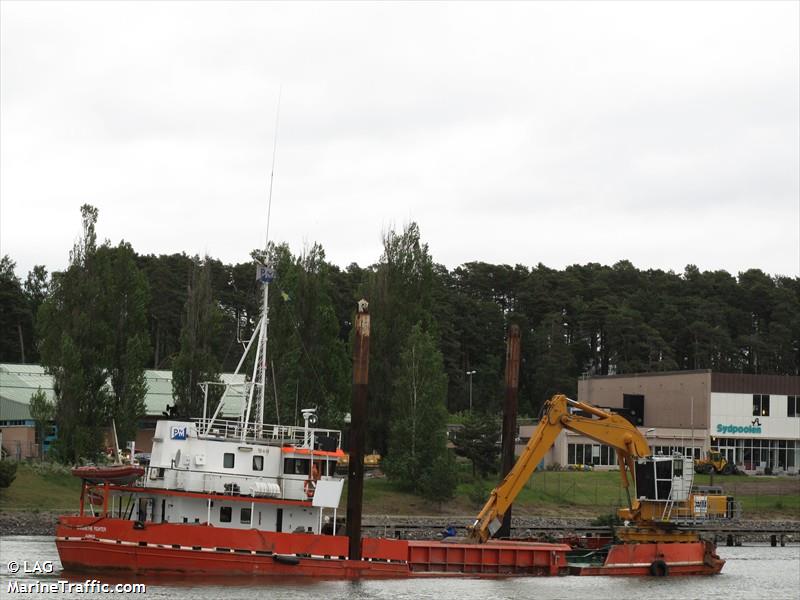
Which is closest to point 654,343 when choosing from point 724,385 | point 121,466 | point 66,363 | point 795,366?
point 795,366

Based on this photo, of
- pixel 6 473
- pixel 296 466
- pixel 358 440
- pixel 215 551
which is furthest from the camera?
pixel 6 473

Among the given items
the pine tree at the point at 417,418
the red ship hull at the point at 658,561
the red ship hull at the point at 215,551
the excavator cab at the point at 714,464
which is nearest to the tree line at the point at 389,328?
the pine tree at the point at 417,418

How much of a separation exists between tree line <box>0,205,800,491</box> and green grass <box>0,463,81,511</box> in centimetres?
178

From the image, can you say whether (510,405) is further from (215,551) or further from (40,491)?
(40,491)

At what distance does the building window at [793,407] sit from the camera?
9662 cm

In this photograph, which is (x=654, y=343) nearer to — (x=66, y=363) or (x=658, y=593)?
(x=66, y=363)

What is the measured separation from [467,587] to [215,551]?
30.5 feet

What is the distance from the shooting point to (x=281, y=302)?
253 feet

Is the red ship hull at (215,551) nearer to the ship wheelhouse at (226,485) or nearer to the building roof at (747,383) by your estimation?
the ship wheelhouse at (226,485)

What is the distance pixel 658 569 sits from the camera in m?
47.2

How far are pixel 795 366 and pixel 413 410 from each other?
73253 millimetres

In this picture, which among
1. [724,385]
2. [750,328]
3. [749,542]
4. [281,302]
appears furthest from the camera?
[750,328]

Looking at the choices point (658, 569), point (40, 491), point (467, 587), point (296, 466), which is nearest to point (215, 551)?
point (296, 466)

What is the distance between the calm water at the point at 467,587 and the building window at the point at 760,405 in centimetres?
4177
